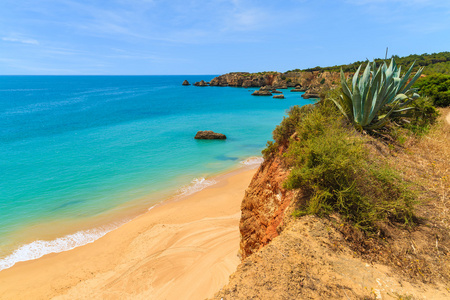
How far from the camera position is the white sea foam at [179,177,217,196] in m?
A: 15.6

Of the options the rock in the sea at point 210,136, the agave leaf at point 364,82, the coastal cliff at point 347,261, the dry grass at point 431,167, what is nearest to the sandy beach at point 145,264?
the coastal cliff at point 347,261

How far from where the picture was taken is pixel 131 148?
25.7m

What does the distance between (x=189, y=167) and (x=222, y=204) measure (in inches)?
295

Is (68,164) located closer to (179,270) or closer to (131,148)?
(131,148)

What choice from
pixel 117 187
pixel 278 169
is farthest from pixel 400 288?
pixel 117 187

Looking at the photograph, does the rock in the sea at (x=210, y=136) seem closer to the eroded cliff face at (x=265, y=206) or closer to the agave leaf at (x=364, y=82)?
the eroded cliff face at (x=265, y=206)

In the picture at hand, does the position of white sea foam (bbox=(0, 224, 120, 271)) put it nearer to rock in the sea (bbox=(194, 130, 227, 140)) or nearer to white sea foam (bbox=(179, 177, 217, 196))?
white sea foam (bbox=(179, 177, 217, 196))

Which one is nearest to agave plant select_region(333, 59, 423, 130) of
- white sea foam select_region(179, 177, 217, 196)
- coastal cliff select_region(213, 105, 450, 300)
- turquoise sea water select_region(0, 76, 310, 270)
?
coastal cliff select_region(213, 105, 450, 300)

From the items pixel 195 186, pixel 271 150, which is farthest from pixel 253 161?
pixel 271 150

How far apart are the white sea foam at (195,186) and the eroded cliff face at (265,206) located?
8.14 meters

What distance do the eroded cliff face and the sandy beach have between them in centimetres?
198

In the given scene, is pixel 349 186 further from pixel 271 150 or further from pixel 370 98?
pixel 370 98

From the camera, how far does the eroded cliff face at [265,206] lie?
5.63m

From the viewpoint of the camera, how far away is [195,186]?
54.1 feet
